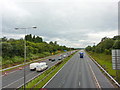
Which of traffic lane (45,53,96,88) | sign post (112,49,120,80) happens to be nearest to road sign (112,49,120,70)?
sign post (112,49,120,80)

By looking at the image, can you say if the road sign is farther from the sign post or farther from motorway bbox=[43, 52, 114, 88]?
motorway bbox=[43, 52, 114, 88]

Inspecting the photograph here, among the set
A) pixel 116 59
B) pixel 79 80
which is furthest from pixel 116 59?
pixel 79 80

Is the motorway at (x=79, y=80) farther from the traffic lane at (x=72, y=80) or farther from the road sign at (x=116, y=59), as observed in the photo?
the road sign at (x=116, y=59)

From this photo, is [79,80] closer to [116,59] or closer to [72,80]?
[72,80]

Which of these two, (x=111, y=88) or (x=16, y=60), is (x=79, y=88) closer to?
(x=111, y=88)

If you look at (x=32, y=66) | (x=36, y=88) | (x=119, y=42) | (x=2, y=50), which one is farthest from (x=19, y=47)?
(x=119, y=42)

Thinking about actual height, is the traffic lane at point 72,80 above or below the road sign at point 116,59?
below

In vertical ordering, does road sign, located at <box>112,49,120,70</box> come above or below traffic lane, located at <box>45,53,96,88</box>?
above

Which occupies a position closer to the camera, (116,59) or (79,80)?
(116,59)

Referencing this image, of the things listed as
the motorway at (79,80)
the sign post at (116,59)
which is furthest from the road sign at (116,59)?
the motorway at (79,80)

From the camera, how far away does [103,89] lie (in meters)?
16.7

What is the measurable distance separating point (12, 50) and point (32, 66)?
59.4 ft

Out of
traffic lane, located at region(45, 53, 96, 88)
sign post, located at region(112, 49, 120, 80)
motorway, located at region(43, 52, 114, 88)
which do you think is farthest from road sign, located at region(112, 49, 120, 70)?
traffic lane, located at region(45, 53, 96, 88)

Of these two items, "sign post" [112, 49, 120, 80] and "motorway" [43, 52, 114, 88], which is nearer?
"sign post" [112, 49, 120, 80]
